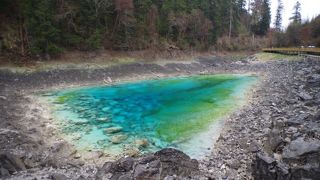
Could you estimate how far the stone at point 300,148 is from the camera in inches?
444

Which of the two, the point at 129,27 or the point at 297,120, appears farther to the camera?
the point at 129,27

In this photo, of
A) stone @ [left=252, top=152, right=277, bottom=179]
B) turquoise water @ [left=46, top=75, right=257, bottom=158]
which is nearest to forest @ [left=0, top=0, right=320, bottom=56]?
turquoise water @ [left=46, top=75, right=257, bottom=158]

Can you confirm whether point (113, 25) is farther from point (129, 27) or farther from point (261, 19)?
point (261, 19)

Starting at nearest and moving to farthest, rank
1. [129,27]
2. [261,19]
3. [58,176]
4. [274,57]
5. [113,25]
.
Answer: [58,176] < [113,25] < [129,27] < [274,57] < [261,19]

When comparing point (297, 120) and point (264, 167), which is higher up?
point (297, 120)

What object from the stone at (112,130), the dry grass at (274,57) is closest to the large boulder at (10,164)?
the stone at (112,130)

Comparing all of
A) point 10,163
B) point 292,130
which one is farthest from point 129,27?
point 10,163

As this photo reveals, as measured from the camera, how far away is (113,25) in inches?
1984

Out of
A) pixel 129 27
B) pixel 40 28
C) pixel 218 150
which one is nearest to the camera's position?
pixel 218 150

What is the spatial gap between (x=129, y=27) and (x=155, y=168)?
1628 inches

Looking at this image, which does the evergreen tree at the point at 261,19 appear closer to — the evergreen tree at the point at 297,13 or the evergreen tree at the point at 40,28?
the evergreen tree at the point at 297,13

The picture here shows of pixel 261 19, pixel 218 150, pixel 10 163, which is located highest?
pixel 261 19

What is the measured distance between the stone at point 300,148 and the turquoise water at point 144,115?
4562 millimetres

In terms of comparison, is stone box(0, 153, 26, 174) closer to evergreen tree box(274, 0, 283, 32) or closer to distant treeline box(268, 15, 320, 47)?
distant treeline box(268, 15, 320, 47)
